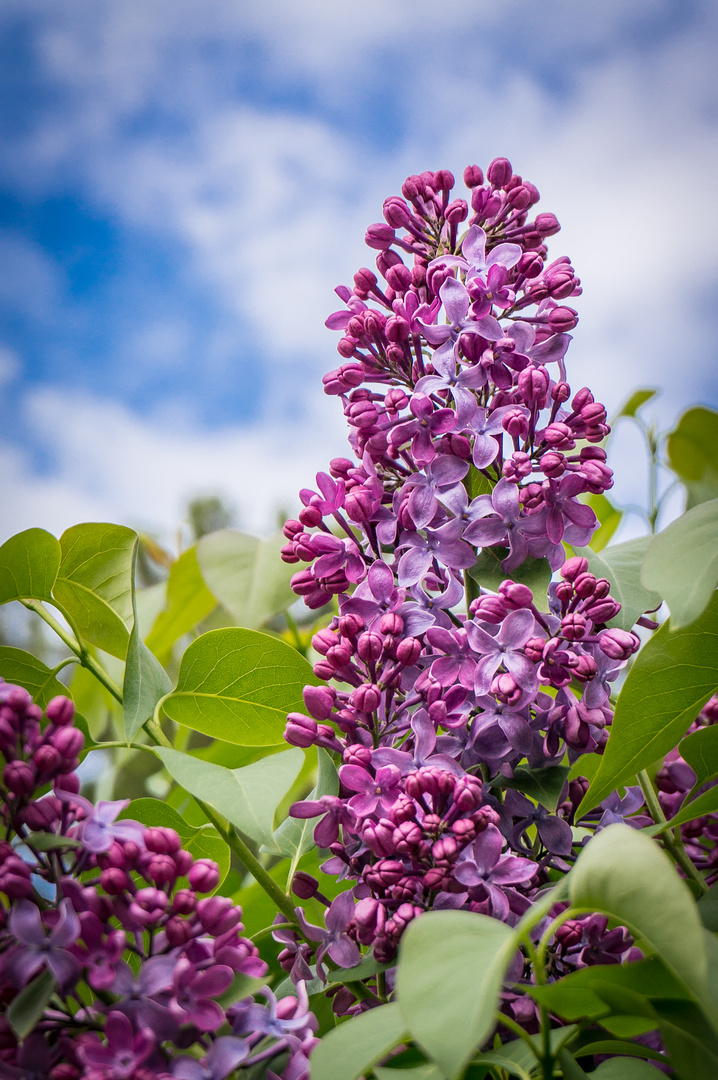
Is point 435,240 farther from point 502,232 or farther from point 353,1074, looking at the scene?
point 353,1074

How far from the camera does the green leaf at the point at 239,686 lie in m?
0.37

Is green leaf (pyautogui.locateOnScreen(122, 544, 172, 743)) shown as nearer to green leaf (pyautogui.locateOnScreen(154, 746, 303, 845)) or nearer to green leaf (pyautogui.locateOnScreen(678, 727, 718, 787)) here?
green leaf (pyautogui.locateOnScreen(154, 746, 303, 845))

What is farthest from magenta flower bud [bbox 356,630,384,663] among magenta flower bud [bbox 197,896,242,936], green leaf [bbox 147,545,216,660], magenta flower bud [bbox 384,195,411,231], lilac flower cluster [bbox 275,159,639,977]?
green leaf [bbox 147,545,216,660]

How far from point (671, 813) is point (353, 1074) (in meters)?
0.24

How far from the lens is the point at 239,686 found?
1.24 feet

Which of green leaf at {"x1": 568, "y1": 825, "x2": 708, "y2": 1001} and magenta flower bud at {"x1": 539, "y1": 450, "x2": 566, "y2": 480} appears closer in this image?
green leaf at {"x1": 568, "y1": 825, "x2": 708, "y2": 1001}

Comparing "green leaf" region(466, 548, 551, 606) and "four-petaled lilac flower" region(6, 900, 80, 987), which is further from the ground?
"green leaf" region(466, 548, 551, 606)

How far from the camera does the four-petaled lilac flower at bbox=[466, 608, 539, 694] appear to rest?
0.31m

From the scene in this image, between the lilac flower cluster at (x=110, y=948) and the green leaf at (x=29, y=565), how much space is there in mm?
137

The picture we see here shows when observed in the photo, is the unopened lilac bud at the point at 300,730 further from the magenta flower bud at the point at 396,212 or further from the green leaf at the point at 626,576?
the magenta flower bud at the point at 396,212

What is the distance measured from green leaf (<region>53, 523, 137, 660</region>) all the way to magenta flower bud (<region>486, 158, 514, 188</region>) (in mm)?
242

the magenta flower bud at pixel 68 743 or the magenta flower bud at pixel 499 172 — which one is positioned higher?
the magenta flower bud at pixel 499 172

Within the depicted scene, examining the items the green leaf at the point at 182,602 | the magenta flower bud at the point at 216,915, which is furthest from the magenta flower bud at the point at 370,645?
the green leaf at the point at 182,602

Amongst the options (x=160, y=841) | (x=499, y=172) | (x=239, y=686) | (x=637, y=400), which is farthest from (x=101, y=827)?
(x=637, y=400)
